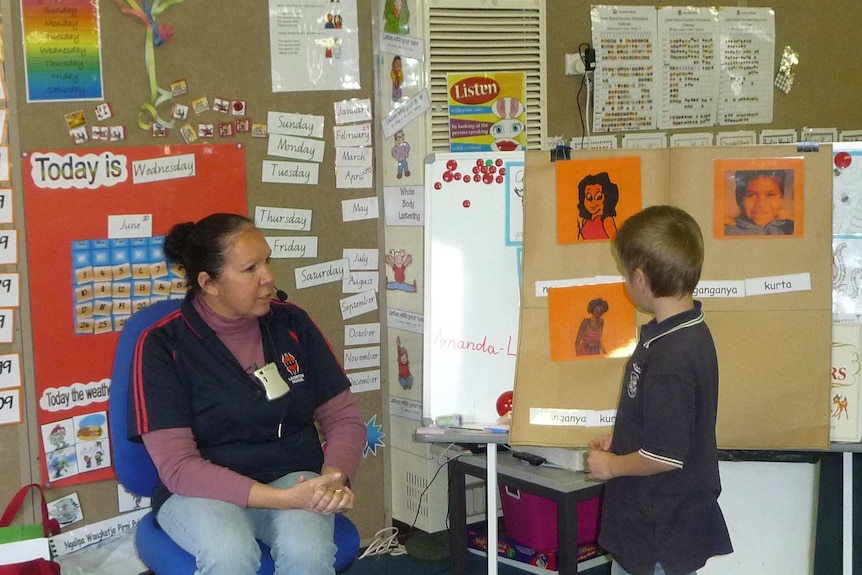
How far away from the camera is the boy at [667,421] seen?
174cm

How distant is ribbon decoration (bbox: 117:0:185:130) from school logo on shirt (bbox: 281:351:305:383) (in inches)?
36.0

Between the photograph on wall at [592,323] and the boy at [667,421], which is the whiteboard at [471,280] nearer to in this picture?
the photograph on wall at [592,323]

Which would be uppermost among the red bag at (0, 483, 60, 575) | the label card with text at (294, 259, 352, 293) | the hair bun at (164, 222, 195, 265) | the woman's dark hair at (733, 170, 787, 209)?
the woman's dark hair at (733, 170, 787, 209)

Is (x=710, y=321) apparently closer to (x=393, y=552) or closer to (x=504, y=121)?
(x=504, y=121)

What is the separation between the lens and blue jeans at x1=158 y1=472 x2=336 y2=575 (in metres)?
1.92

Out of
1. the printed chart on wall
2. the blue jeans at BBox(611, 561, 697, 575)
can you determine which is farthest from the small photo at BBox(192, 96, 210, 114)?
the blue jeans at BBox(611, 561, 697, 575)

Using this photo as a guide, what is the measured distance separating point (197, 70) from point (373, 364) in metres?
1.11

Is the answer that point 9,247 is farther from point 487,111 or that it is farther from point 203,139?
point 487,111

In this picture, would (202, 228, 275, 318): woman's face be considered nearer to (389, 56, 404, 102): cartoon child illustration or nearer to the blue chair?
the blue chair

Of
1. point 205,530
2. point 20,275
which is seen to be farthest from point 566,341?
point 20,275

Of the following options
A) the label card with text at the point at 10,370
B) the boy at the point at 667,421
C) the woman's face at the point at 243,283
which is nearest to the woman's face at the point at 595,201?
the boy at the point at 667,421

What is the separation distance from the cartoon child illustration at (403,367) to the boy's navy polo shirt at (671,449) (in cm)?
128

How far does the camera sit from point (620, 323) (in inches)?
90.0

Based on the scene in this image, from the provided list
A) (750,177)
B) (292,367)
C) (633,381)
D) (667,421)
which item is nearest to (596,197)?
(750,177)
